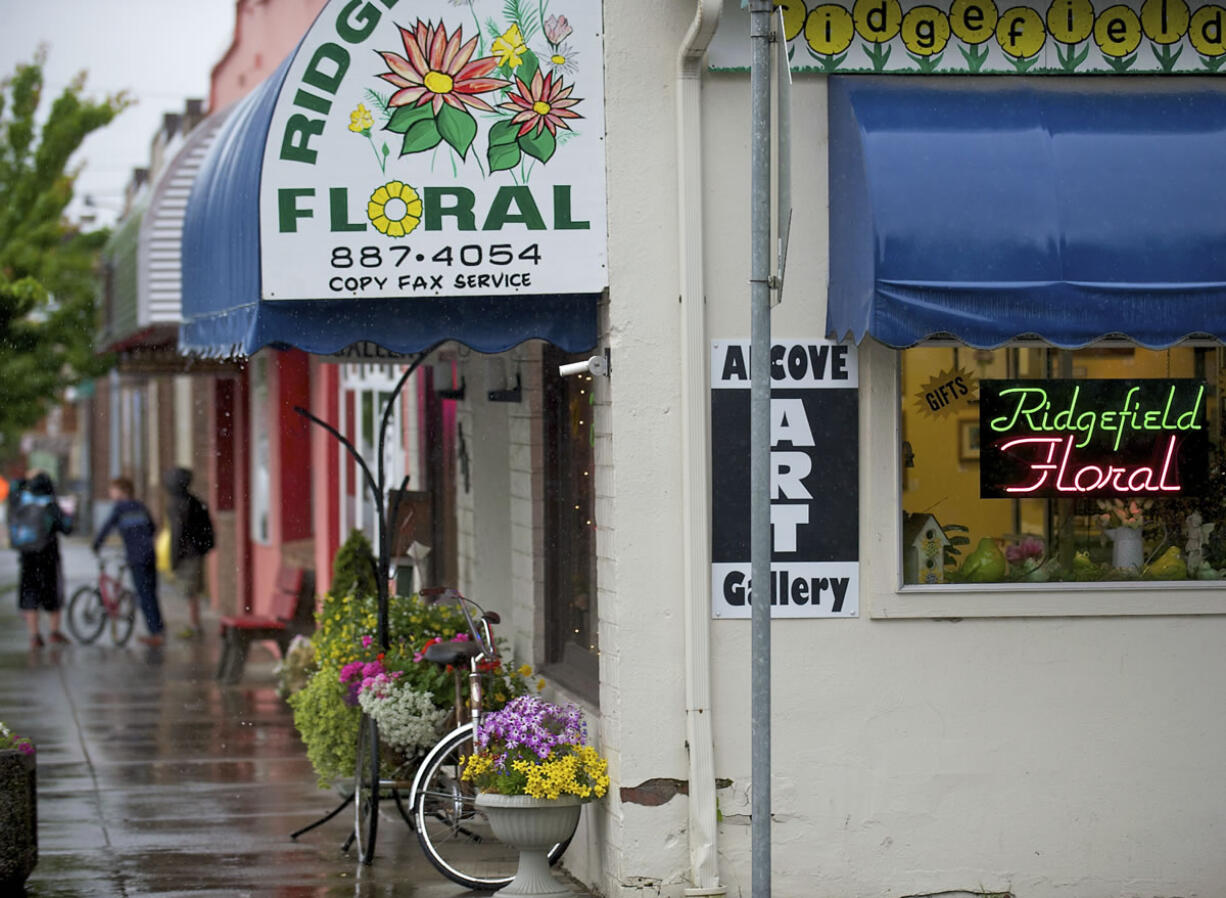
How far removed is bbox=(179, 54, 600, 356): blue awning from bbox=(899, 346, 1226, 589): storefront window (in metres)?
1.53

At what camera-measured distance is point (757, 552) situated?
554cm

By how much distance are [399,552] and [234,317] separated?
4.09 metres

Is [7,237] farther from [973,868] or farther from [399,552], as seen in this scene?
[973,868]

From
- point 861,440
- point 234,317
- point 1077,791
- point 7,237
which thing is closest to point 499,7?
point 234,317

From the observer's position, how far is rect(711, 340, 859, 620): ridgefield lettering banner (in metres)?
7.50

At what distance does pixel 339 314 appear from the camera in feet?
25.2

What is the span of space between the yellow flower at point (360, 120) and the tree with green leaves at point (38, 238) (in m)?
14.6

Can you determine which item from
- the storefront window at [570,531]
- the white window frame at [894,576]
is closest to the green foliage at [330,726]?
the storefront window at [570,531]

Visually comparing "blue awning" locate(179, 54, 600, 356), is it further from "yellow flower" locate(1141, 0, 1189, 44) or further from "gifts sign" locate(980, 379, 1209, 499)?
"yellow flower" locate(1141, 0, 1189, 44)

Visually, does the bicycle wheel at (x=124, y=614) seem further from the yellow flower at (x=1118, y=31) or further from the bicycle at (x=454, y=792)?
the yellow flower at (x=1118, y=31)

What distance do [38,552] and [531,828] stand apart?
42.6 feet

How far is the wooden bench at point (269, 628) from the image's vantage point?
50.8 ft

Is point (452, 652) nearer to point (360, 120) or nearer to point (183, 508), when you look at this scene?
point (360, 120)

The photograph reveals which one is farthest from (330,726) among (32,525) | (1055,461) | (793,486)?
(32,525)
